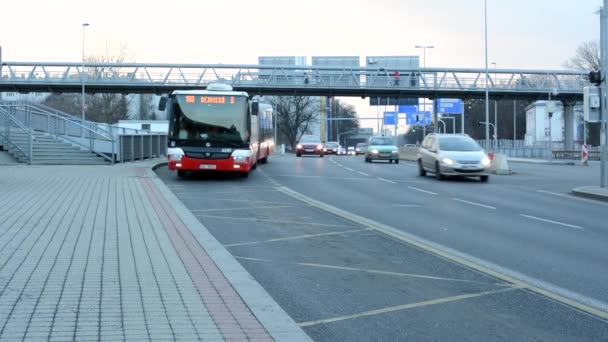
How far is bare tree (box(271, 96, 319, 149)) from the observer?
98.8 metres

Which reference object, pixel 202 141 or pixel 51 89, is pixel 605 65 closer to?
pixel 202 141

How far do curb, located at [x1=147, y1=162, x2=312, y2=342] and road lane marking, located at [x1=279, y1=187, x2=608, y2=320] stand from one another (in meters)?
2.85

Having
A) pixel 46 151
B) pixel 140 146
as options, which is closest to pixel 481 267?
pixel 46 151

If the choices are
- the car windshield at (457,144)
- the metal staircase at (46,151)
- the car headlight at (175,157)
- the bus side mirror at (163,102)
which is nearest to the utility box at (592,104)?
the car windshield at (457,144)

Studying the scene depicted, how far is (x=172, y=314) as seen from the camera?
6.72 metres

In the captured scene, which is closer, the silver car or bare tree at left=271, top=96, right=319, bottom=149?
the silver car

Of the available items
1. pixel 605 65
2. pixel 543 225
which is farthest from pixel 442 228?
pixel 605 65

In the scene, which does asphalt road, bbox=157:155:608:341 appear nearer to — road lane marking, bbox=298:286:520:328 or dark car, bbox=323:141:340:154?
road lane marking, bbox=298:286:520:328

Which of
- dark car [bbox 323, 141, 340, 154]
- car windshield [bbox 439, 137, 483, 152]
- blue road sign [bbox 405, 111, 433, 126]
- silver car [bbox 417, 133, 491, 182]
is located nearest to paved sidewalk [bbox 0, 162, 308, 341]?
silver car [bbox 417, 133, 491, 182]

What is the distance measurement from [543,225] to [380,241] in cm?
427

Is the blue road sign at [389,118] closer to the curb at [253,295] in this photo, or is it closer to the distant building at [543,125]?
the distant building at [543,125]

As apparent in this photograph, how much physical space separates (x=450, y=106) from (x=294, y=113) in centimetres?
4036

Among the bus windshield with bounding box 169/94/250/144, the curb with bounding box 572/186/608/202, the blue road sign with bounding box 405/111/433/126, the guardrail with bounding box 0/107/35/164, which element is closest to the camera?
the curb with bounding box 572/186/608/202

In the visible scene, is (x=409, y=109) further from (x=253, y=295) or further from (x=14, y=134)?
(x=253, y=295)
